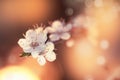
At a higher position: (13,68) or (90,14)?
(90,14)

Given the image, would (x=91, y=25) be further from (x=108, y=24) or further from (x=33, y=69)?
(x=33, y=69)

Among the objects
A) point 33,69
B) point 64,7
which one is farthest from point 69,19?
point 33,69

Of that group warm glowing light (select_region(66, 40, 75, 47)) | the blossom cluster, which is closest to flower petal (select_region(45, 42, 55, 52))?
the blossom cluster

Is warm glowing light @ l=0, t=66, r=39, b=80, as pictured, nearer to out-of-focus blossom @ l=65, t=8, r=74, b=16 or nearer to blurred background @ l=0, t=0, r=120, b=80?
blurred background @ l=0, t=0, r=120, b=80

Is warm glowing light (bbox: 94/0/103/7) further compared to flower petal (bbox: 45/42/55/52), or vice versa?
warm glowing light (bbox: 94/0/103/7)

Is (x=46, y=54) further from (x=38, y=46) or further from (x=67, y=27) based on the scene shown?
(x=67, y=27)

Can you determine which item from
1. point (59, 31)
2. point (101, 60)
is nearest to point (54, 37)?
point (59, 31)
